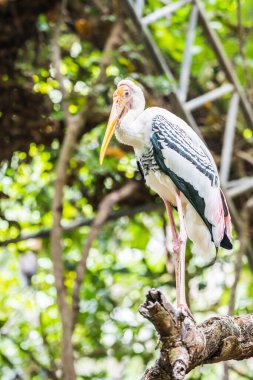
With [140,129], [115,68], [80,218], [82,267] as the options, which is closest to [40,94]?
[115,68]

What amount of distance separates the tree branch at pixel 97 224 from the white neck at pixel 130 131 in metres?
2.22

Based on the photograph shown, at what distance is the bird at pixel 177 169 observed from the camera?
10.9 feet

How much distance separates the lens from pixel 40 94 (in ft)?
20.6

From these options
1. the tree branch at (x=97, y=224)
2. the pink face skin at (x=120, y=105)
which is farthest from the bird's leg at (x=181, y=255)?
the tree branch at (x=97, y=224)

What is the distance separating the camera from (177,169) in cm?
334

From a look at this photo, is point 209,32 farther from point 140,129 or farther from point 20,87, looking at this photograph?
point 140,129

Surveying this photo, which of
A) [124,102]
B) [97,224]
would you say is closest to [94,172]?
[97,224]

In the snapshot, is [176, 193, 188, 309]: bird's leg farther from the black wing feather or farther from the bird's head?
the bird's head

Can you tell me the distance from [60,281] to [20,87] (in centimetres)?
183

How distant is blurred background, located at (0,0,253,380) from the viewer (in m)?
6.08

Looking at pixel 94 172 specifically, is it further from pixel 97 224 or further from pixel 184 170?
pixel 184 170

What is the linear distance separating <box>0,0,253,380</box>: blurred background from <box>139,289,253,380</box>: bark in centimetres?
261

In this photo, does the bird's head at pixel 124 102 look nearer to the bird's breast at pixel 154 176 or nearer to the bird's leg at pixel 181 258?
the bird's breast at pixel 154 176

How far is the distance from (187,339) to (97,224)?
333 centimetres
